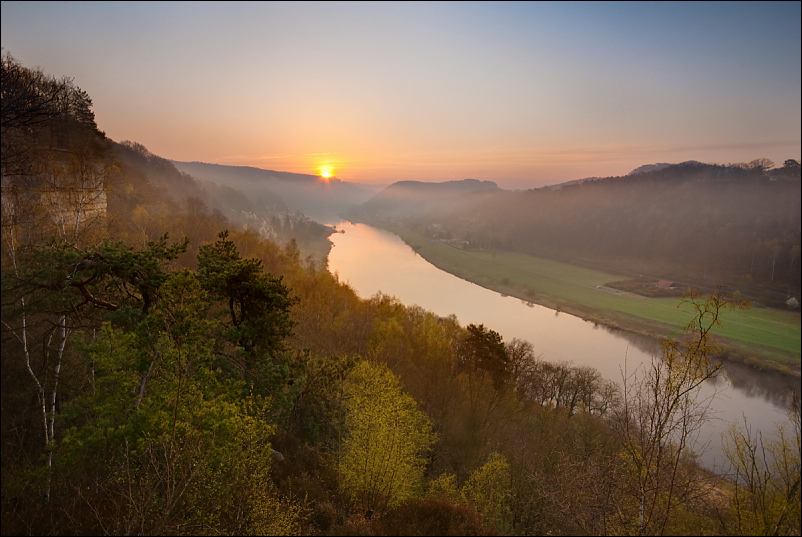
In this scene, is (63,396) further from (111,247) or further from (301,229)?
(301,229)

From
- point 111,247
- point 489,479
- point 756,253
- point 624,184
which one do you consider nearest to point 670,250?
point 756,253

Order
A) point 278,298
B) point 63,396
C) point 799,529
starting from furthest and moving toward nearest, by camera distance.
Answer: point 278,298
point 63,396
point 799,529

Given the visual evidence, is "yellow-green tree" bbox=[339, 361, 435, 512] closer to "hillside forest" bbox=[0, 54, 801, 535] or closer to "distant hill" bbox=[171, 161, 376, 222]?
"hillside forest" bbox=[0, 54, 801, 535]

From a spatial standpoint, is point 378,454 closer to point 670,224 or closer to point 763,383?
point 763,383

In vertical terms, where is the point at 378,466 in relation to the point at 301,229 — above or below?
below

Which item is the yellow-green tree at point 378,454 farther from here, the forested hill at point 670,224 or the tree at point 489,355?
the forested hill at point 670,224

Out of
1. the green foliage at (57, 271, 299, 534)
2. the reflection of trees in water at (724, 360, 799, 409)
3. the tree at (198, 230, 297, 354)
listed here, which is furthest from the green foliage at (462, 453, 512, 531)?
the reflection of trees in water at (724, 360, 799, 409)

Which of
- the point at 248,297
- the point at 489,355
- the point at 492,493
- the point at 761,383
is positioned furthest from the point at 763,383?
the point at 248,297
